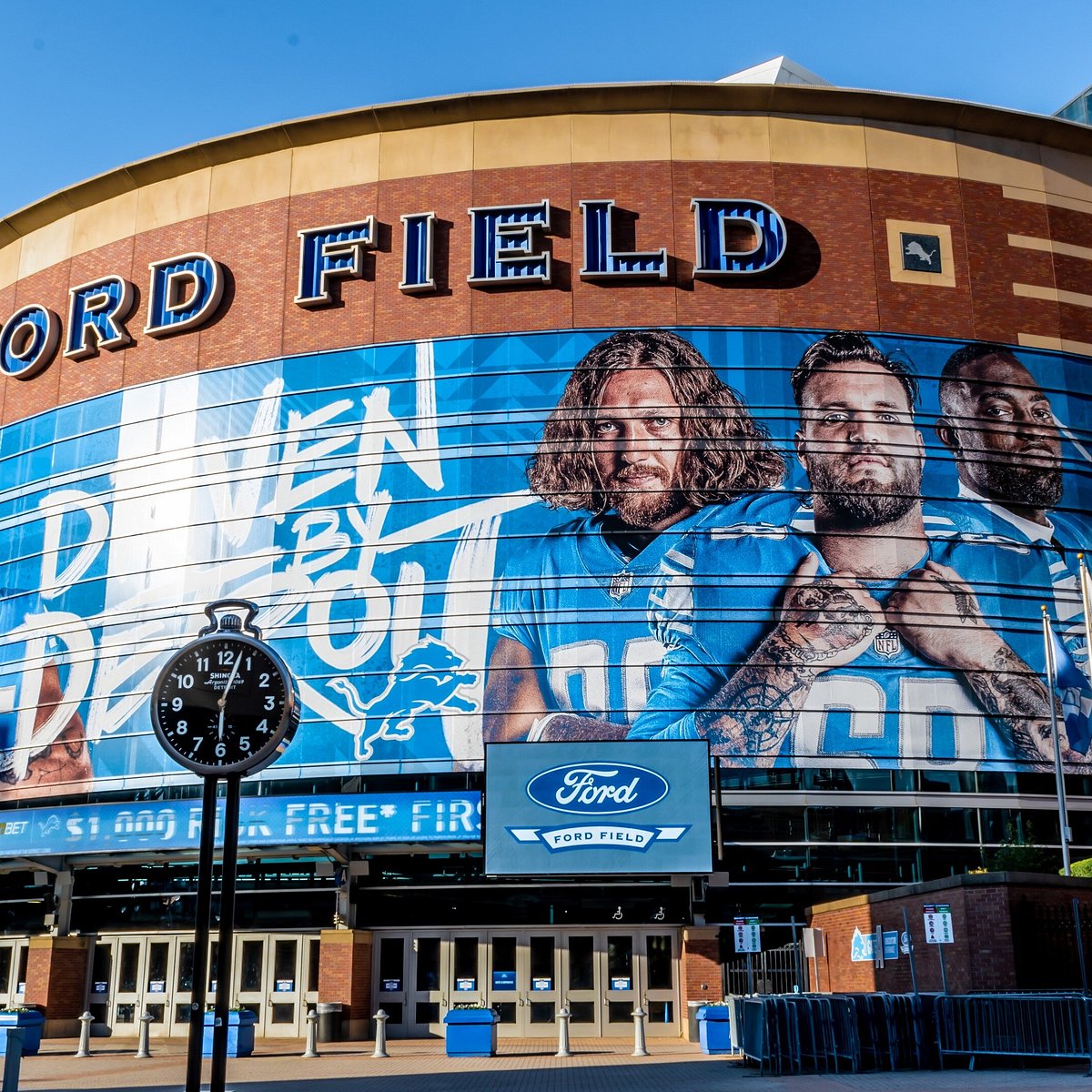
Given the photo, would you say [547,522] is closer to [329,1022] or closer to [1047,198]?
[329,1022]

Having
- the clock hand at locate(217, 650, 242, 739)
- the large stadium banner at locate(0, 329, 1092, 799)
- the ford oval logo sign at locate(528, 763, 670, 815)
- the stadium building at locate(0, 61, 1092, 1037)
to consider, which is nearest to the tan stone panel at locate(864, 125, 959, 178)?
the stadium building at locate(0, 61, 1092, 1037)

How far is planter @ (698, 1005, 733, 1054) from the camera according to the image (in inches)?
1193

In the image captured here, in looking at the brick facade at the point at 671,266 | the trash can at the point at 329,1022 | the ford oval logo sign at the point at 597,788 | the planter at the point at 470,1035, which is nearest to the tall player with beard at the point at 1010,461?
the brick facade at the point at 671,266

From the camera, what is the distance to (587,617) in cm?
4069

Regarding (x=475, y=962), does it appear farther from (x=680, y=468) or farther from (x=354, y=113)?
(x=354, y=113)

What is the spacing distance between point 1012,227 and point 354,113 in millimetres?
22897

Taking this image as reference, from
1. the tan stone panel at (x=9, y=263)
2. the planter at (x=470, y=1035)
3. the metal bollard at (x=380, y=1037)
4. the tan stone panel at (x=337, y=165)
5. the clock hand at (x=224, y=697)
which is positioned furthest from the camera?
the tan stone panel at (x=9, y=263)

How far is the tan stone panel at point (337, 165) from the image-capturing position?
46906 mm

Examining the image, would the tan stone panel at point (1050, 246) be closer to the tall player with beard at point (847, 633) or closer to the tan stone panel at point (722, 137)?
the tall player with beard at point (847, 633)

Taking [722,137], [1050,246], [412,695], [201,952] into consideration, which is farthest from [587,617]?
[201,952]

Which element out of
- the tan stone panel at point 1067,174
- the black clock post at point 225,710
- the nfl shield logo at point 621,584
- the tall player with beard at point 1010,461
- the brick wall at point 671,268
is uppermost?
the tan stone panel at point 1067,174

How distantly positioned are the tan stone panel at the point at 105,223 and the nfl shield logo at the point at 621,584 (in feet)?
76.2

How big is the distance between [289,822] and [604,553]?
1219 cm

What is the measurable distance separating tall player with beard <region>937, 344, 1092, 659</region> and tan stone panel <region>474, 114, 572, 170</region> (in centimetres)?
1496
